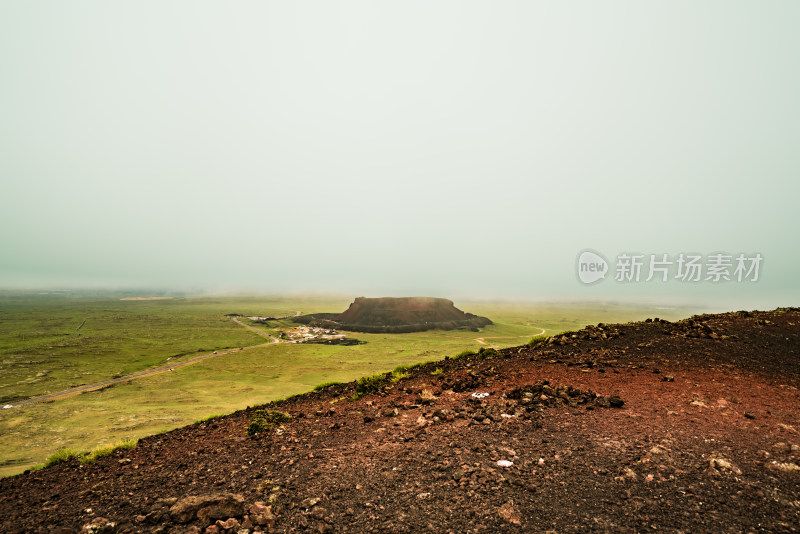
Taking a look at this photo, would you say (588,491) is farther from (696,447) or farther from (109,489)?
(109,489)

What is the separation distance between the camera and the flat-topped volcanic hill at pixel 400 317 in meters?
128

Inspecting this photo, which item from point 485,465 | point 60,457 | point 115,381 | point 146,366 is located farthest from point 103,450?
point 146,366

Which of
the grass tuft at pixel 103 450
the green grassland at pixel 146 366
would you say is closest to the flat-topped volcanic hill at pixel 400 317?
the green grassland at pixel 146 366

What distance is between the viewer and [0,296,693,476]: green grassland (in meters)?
32.1

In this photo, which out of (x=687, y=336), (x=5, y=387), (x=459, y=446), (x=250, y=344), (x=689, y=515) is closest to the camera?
(x=689, y=515)

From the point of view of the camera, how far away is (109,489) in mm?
6273

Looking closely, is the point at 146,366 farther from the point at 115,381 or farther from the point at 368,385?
the point at 368,385

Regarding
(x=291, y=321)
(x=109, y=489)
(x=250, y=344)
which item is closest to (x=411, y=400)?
(x=109, y=489)

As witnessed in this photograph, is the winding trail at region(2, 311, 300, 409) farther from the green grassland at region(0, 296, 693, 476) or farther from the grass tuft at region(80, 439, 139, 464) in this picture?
the grass tuft at region(80, 439, 139, 464)

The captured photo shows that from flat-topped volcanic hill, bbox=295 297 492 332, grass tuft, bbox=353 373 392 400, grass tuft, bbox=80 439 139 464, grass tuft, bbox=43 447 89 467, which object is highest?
grass tuft, bbox=353 373 392 400

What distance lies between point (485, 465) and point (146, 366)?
300 feet

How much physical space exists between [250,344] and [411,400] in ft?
335

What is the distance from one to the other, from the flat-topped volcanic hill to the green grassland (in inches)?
336

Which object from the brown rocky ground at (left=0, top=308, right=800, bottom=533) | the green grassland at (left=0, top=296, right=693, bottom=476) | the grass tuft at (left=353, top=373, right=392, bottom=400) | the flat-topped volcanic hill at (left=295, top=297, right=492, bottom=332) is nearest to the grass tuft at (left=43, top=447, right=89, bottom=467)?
the brown rocky ground at (left=0, top=308, right=800, bottom=533)
